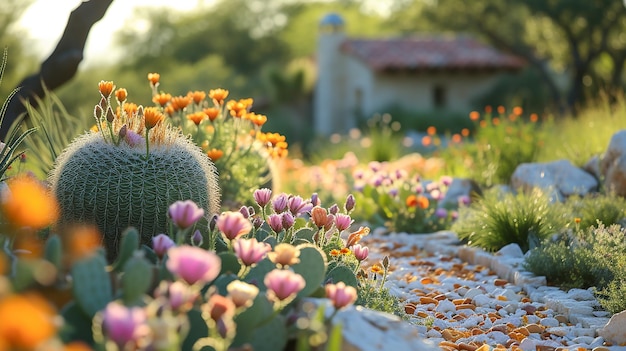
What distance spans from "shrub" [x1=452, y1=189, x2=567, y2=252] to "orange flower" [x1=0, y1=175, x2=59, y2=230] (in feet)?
9.97

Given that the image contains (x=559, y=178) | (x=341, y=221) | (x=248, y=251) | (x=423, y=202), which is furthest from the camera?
(x=559, y=178)

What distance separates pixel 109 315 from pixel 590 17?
22470mm

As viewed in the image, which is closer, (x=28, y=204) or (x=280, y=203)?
(x=28, y=204)

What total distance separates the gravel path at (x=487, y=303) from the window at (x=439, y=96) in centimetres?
2154

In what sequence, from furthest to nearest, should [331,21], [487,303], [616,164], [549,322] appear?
[331,21] → [616,164] → [487,303] → [549,322]

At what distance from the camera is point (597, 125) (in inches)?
359

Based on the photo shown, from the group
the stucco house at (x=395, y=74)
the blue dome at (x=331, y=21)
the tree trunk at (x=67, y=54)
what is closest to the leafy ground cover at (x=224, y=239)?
the tree trunk at (x=67, y=54)

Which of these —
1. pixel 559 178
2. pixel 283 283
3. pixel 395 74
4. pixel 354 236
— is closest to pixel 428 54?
pixel 395 74

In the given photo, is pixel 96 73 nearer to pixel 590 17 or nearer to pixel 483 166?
pixel 590 17

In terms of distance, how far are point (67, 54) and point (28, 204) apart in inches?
184

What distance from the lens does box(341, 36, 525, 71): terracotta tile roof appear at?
2606 centimetres

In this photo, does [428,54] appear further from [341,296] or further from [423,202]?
[341,296]

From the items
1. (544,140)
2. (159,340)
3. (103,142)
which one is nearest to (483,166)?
(544,140)

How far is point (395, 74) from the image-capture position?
87.3 feet
